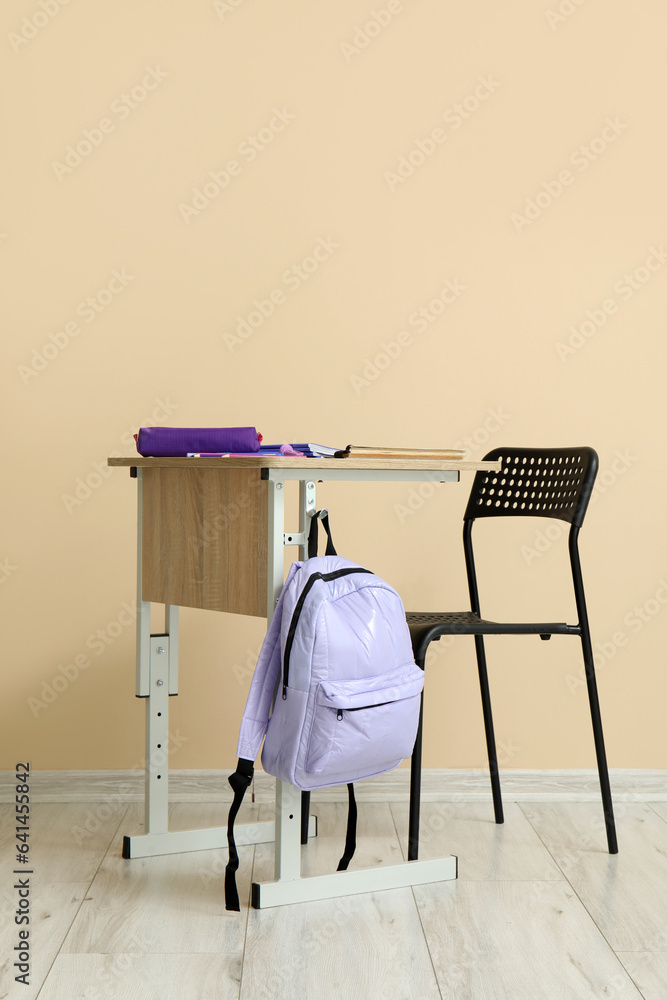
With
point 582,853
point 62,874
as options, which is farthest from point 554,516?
point 62,874

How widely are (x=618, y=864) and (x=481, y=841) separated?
0.32 meters

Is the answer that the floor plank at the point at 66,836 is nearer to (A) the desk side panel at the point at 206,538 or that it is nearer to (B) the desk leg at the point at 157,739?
(B) the desk leg at the point at 157,739

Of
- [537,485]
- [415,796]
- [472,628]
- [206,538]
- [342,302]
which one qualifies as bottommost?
[415,796]

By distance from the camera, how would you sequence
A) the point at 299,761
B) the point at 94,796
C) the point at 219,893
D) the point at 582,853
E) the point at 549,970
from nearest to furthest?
1. the point at 549,970
2. the point at 299,761
3. the point at 219,893
4. the point at 582,853
5. the point at 94,796

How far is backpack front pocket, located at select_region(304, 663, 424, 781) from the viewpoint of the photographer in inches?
66.8

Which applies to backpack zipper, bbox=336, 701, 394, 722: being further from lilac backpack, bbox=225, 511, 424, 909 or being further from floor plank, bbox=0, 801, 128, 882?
floor plank, bbox=0, 801, 128, 882

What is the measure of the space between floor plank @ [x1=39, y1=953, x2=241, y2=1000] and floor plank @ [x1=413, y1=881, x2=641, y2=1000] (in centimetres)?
37

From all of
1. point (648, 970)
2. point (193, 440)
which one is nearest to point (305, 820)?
point (648, 970)

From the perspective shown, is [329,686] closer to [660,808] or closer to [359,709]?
[359,709]

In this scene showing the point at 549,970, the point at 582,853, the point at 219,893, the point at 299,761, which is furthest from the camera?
the point at 582,853

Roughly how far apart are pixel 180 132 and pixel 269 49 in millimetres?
329

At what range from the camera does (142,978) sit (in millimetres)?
1552

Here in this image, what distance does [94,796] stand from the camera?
2.53 metres

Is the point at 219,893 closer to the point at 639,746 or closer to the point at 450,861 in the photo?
the point at 450,861
